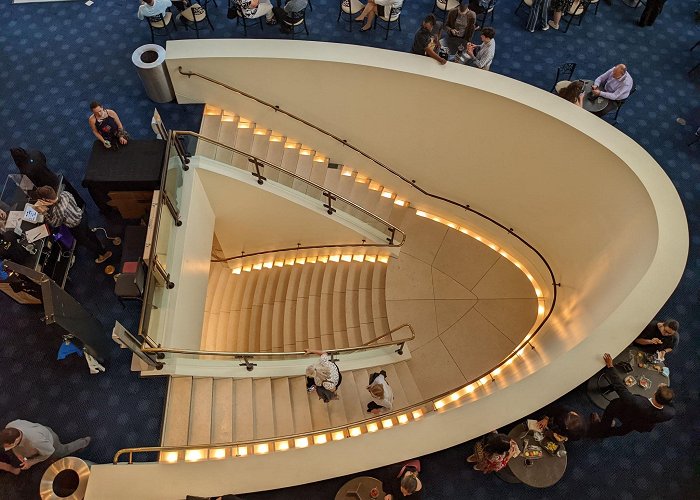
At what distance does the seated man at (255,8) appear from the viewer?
8828 millimetres

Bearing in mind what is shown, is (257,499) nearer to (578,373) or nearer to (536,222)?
(578,373)

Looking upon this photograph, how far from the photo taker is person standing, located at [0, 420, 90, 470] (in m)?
5.07

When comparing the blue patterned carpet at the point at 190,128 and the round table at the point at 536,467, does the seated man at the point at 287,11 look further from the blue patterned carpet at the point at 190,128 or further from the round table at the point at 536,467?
the round table at the point at 536,467

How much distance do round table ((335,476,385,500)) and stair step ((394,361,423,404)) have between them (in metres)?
3.52

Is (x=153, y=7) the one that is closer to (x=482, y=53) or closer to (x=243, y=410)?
(x=482, y=53)

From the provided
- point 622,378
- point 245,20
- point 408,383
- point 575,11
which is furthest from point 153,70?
point 622,378

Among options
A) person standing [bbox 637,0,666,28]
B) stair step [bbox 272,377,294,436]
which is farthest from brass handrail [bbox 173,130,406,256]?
person standing [bbox 637,0,666,28]

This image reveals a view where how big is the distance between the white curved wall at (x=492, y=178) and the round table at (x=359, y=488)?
5.6 inches

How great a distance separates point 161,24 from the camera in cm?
905

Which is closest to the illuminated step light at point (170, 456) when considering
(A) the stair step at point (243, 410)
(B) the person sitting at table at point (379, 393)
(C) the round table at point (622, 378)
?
(A) the stair step at point (243, 410)

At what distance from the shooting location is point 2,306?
6891 mm

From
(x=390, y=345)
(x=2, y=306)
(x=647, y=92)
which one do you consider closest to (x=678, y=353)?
(x=390, y=345)

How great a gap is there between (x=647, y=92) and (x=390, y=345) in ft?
21.1

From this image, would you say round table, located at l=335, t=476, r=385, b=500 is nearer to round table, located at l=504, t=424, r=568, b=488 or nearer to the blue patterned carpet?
the blue patterned carpet
